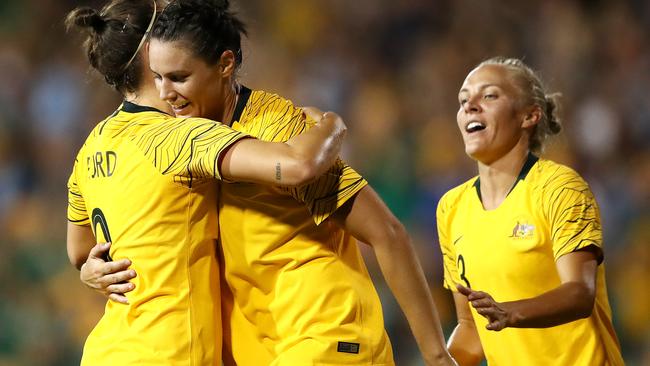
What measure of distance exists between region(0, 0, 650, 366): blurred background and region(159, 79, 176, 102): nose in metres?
3.38

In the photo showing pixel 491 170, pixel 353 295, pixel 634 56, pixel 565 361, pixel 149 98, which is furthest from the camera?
pixel 634 56

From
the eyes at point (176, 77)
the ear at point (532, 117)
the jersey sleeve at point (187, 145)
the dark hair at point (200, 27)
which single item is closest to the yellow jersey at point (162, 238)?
the jersey sleeve at point (187, 145)

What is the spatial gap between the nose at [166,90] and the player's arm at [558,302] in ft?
3.01

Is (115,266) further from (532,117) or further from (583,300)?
(532,117)

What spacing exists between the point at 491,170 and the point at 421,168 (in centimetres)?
279

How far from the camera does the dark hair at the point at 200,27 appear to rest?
7.45ft

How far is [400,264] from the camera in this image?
7.39ft

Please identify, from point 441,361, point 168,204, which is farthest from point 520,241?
point 168,204

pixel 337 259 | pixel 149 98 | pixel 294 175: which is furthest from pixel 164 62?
pixel 337 259

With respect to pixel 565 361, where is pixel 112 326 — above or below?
above

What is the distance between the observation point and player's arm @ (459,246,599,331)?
7.73 ft

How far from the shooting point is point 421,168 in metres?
5.95

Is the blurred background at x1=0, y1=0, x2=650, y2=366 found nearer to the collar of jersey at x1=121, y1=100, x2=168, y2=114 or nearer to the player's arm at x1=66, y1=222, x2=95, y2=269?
the player's arm at x1=66, y1=222, x2=95, y2=269

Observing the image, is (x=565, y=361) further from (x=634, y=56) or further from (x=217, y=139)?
(x=634, y=56)
